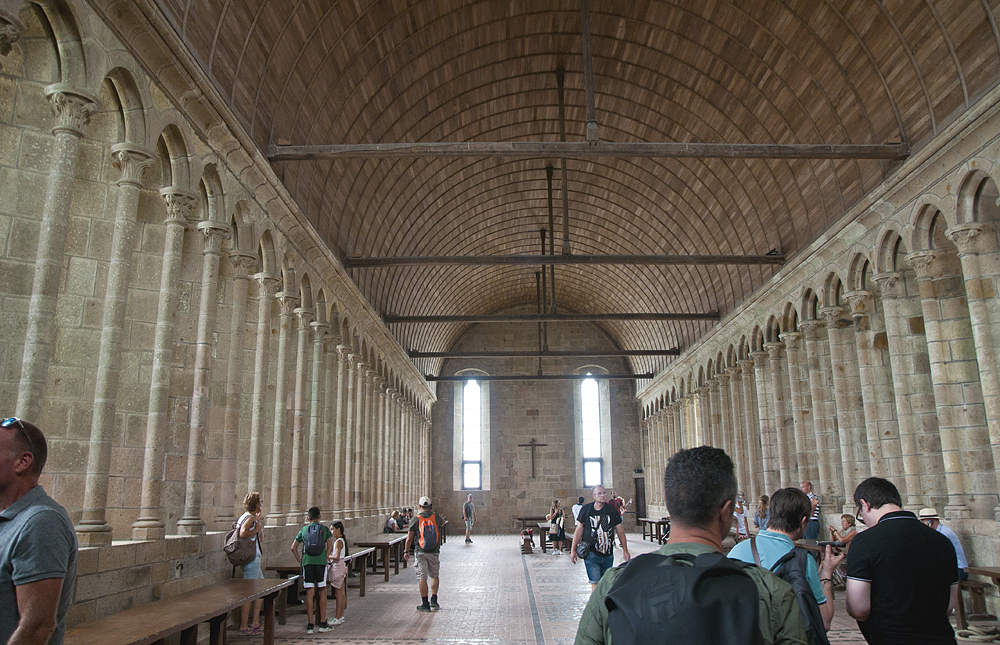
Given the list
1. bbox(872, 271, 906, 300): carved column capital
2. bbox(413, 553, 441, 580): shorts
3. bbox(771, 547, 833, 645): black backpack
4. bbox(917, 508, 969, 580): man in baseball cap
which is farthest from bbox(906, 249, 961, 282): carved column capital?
bbox(771, 547, 833, 645): black backpack

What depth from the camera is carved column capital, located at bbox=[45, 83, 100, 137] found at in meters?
7.05

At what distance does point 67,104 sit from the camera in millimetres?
7098

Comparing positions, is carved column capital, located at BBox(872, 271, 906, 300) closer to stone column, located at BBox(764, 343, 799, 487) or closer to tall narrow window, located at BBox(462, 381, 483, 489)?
stone column, located at BBox(764, 343, 799, 487)

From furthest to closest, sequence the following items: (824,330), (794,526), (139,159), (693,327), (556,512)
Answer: (693,327)
(556,512)
(824,330)
(139,159)
(794,526)

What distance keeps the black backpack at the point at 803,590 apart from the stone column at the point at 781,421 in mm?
15643

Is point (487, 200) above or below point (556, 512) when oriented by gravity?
above

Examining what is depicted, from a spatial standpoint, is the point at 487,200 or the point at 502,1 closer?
the point at 502,1

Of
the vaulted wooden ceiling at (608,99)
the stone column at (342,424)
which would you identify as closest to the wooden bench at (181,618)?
the vaulted wooden ceiling at (608,99)

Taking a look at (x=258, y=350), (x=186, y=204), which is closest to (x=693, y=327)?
(x=258, y=350)

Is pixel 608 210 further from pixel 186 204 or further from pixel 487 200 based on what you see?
pixel 186 204

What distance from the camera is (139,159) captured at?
830 cm

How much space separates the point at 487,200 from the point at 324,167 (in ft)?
31.6

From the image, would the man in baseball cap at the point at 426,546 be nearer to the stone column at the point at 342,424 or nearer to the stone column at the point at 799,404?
the stone column at the point at 342,424

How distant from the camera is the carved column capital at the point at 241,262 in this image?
1165 cm
